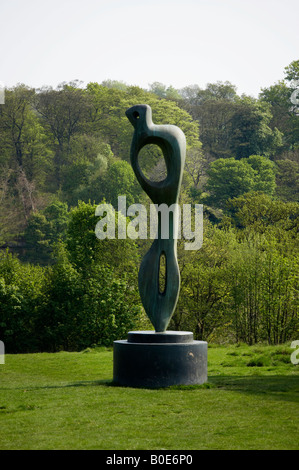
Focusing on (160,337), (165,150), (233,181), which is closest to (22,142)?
(233,181)

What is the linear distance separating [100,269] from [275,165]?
30.0 metres

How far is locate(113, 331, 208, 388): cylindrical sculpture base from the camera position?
1032 cm

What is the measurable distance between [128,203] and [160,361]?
122ft

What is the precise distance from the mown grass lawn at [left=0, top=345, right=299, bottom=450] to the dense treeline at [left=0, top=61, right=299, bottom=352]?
10.3m

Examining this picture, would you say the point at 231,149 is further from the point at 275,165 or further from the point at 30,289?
the point at 30,289

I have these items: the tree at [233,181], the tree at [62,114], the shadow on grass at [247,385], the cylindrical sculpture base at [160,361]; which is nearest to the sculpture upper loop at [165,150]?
the cylindrical sculpture base at [160,361]

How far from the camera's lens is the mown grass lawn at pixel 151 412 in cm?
680

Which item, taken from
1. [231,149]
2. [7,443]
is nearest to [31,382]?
[7,443]

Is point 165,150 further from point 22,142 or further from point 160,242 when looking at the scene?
point 22,142

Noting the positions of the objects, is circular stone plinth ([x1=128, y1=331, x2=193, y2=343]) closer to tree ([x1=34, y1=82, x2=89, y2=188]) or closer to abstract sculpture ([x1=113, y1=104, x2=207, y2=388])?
abstract sculpture ([x1=113, y1=104, x2=207, y2=388])

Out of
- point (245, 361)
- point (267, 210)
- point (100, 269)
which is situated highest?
point (267, 210)

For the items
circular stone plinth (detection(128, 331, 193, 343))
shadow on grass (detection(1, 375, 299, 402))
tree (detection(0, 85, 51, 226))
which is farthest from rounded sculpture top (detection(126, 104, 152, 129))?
tree (detection(0, 85, 51, 226))

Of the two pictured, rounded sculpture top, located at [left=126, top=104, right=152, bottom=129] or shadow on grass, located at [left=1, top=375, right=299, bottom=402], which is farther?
rounded sculpture top, located at [left=126, top=104, right=152, bottom=129]

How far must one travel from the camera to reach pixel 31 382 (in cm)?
1174
